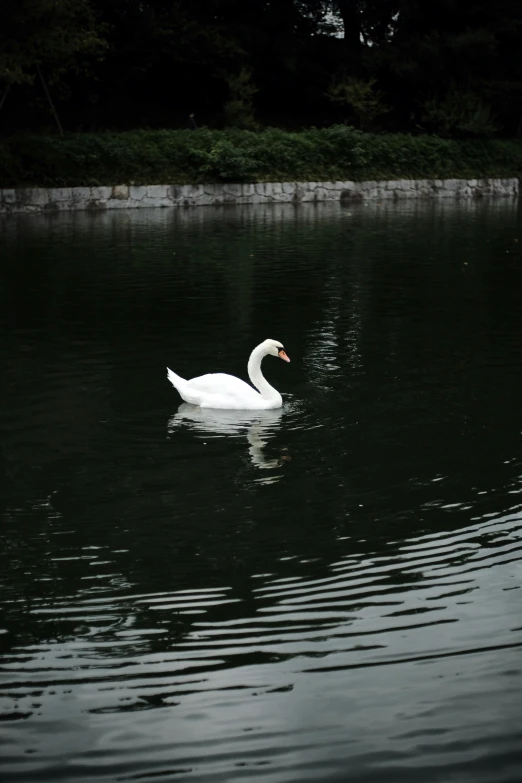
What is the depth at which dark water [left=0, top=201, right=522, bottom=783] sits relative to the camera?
4.41 metres

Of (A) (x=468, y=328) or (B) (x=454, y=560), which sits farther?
(A) (x=468, y=328)

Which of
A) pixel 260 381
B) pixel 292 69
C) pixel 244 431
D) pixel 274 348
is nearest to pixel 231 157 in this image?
pixel 292 69

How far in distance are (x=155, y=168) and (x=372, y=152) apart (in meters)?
8.67

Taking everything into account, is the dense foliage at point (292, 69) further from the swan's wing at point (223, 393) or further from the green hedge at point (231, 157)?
the swan's wing at point (223, 393)

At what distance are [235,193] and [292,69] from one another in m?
11.2

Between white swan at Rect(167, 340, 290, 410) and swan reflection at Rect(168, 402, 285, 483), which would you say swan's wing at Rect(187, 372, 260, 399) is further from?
swan reflection at Rect(168, 402, 285, 483)

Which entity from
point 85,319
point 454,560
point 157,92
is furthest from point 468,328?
point 157,92

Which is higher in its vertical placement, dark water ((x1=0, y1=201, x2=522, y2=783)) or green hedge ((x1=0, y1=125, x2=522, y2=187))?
green hedge ((x1=0, y1=125, x2=522, y2=187))

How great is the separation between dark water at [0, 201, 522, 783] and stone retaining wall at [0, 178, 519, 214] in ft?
62.4

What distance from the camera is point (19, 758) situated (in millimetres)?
4246

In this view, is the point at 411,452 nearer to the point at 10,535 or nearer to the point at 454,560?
the point at 454,560

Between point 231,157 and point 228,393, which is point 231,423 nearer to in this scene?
point 228,393

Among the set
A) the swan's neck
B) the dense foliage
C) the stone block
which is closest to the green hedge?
the stone block

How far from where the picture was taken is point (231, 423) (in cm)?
960
